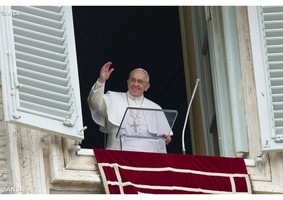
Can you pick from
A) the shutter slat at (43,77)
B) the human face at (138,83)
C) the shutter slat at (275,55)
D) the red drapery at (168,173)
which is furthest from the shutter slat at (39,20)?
the shutter slat at (275,55)

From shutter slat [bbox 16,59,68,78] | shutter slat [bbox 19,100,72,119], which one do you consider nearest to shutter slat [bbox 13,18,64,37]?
shutter slat [bbox 16,59,68,78]

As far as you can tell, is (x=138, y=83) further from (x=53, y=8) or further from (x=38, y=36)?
(x=38, y=36)

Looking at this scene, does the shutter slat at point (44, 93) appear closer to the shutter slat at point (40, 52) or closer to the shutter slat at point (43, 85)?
the shutter slat at point (43, 85)

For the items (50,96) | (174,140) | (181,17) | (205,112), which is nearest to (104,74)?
(50,96)

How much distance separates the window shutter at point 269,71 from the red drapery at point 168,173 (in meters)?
0.25

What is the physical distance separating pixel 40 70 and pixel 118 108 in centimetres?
107

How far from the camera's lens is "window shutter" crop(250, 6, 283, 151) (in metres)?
13.2

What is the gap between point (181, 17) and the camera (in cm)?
1589

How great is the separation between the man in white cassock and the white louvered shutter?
381mm

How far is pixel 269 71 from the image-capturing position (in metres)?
13.4

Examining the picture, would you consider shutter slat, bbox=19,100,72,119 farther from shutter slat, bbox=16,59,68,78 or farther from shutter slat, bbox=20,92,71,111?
shutter slat, bbox=16,59,68,78

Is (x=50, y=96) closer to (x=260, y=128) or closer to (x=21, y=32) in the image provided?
(x=21, y=32)

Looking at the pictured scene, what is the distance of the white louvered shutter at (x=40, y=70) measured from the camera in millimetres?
12703

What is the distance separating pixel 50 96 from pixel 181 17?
10.3 feet
